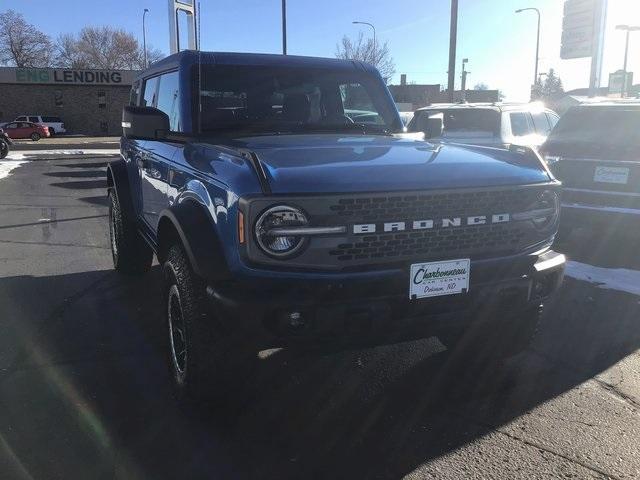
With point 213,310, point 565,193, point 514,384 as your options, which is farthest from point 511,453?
point 565,193

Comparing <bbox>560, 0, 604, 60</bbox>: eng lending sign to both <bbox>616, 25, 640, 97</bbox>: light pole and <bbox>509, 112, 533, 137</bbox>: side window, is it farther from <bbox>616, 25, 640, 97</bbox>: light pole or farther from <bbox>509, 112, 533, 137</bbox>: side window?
<bbox>509, 112, 533, 137</bbox>: side window

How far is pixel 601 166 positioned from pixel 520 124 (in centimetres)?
348

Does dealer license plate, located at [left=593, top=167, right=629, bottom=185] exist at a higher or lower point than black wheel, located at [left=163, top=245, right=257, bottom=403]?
higher

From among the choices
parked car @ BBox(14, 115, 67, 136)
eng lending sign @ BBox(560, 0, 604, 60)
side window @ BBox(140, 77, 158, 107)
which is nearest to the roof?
side window @ BBox(140, 77, 158, 107)

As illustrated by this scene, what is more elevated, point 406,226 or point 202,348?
point 406,226

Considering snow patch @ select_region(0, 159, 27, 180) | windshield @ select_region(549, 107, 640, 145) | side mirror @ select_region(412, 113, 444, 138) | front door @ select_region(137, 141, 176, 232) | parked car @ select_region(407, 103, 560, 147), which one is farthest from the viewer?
snow patch @ select_region(0, 159, 27, 180)

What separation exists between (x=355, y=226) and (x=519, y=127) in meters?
7.80

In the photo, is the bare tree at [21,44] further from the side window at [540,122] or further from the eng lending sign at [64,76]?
the side window at [540,122]

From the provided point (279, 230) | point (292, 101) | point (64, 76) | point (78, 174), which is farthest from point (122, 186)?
point (64, 76)

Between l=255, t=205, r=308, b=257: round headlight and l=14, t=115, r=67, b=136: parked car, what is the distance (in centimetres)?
4413

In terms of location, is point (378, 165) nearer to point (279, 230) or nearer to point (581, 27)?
point (279, 230)

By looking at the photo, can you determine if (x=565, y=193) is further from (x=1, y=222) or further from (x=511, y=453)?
(x=1, y=222)

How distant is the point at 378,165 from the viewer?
286 cm

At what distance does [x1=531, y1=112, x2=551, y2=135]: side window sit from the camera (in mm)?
9875
